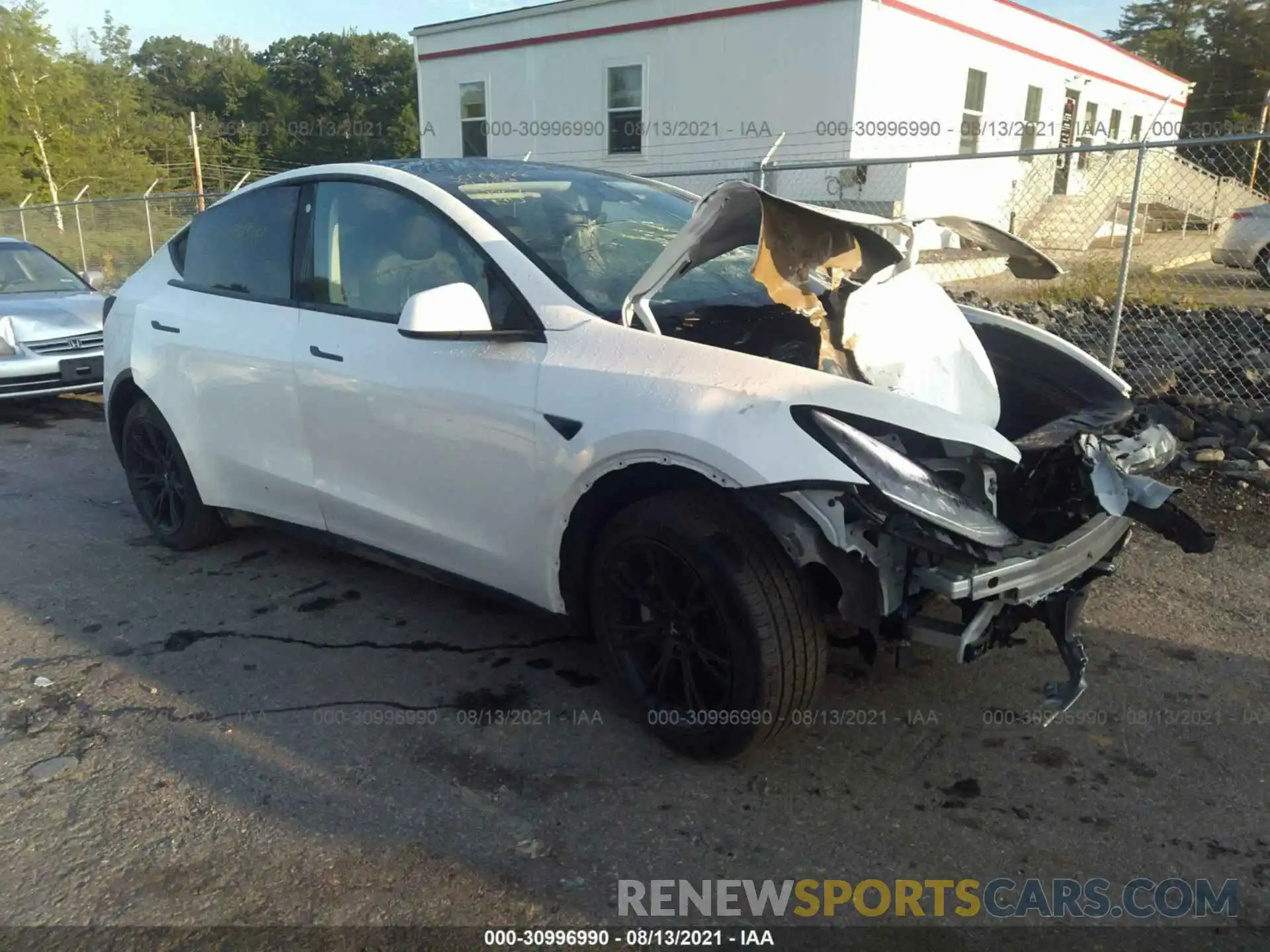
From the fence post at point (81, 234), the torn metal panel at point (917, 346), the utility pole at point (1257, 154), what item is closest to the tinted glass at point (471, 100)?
the fence post at point (81, 234)

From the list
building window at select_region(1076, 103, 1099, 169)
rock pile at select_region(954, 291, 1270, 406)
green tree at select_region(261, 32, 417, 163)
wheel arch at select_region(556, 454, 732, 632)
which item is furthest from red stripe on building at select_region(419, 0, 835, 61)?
green tree at select_region(261, 32, 417, 163)

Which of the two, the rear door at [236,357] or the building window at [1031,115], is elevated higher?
the building window at [1031,115]

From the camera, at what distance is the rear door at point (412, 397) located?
3.21 m

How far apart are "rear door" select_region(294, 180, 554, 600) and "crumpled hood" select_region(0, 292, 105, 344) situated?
5.28 m

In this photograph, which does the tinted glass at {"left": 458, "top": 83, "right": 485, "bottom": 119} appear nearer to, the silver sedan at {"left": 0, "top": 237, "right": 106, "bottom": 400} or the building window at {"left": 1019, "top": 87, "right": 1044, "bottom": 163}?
the building window at {"left": 1019, "top": 87, "right": 1044, "bottom": 163}

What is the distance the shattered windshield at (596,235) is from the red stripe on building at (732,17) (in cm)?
1116

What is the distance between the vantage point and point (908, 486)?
2.54m

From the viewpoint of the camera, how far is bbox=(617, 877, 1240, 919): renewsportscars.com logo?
243cm

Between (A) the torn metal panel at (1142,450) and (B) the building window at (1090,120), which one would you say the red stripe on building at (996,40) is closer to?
(B) the building window at (1090,120)

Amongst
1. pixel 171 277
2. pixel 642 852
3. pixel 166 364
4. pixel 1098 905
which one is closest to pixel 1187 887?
pixel 1098 905

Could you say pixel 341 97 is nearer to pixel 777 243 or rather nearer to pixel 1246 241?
pixel 1246 241

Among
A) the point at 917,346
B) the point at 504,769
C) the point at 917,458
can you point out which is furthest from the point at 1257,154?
the point at 504,769

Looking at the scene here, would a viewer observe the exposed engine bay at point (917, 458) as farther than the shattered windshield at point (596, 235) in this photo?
No

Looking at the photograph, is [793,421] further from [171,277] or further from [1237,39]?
[1237,39]
